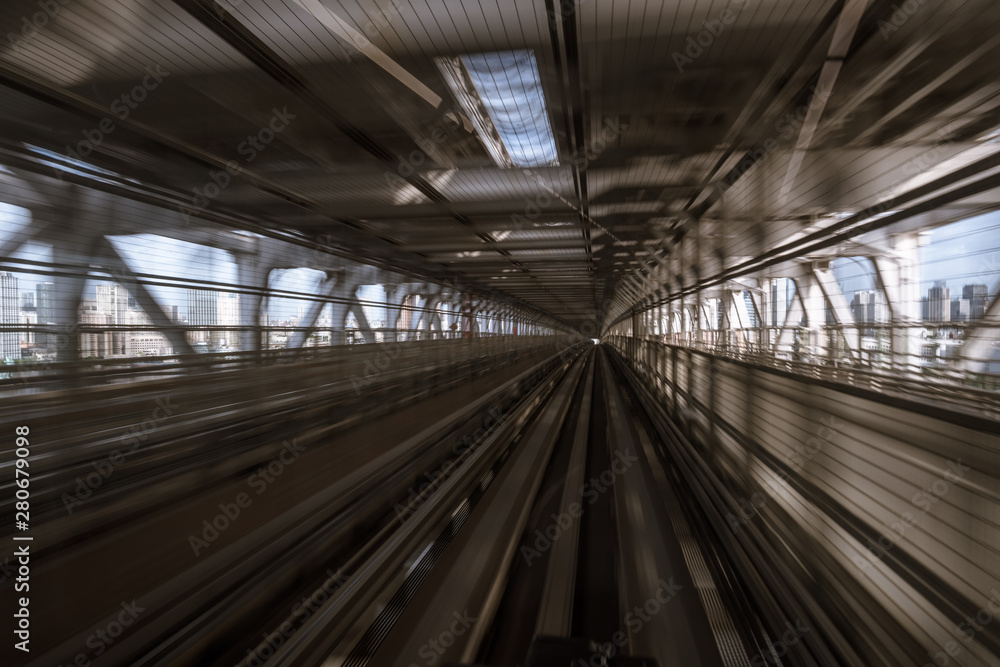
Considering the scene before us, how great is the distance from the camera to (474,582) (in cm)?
336

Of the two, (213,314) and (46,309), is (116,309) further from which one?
(213,314)

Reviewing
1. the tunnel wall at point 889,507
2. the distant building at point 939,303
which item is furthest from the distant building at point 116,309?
the distant building at point 939,303

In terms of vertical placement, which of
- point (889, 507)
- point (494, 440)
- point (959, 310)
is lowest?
point (494, 440)

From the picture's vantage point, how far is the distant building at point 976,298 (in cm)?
246

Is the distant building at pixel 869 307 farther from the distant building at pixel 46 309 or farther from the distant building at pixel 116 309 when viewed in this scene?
the distant building at pixel 116 309

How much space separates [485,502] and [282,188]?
487 centimetres

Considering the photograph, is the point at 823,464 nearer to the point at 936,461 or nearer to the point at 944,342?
the point at 936,461

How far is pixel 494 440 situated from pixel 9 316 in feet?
17.6

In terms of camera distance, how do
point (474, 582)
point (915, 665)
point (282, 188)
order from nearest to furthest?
1. point (915, 665)
2. point (474, 582)
3. point (282, 188)

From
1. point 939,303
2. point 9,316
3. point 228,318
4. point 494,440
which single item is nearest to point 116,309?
point 9,316

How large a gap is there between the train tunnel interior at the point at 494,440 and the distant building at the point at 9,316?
3cm

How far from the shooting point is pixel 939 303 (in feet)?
9.20

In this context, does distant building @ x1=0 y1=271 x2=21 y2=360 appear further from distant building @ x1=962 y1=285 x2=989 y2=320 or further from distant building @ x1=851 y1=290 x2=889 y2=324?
distant building @ x1=851 y1=290 x2=889 y2=324

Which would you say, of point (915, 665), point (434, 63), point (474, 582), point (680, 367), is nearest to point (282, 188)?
point (434, 63)
